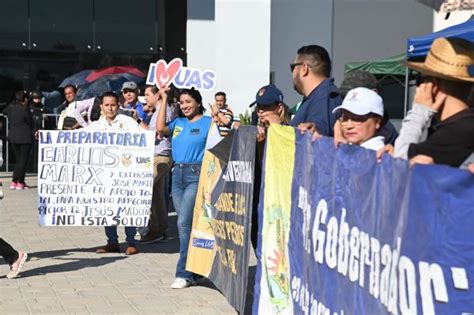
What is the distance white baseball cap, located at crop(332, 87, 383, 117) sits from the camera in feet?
15.2

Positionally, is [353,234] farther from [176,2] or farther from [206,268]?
[176,2]

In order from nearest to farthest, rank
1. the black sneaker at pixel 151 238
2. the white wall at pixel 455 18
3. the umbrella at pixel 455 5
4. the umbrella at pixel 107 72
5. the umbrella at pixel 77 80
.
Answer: the umbrella at pixel 455 5, the black sneaker at pixel 151 238, the white wall at pixel 455 18, the umbrella at pixel 107 72, the umbrella at pixel 77 80

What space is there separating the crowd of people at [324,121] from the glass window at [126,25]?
11.2 metres

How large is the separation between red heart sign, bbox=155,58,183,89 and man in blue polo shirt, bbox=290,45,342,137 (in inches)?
141

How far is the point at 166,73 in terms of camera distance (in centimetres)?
950

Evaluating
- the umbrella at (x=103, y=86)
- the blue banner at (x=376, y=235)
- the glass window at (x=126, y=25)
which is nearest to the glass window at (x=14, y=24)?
the glass window at (x=126, y=25)

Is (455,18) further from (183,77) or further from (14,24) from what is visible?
(14,24)

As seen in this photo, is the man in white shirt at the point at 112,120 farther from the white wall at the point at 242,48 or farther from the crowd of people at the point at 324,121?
the white wall at the point at 242,48

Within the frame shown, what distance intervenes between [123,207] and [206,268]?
2.35m

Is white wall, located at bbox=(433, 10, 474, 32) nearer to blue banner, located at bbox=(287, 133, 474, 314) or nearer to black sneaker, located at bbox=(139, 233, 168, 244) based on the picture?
black sneaker, located at bbox=(139, 233, 168, 244)

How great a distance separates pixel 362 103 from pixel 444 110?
76 centimetres

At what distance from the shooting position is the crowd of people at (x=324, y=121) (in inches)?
151

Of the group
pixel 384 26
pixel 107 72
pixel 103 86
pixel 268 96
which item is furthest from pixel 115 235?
pixel 384 26

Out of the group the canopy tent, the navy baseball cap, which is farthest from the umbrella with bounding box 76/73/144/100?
the navy baseball cap
